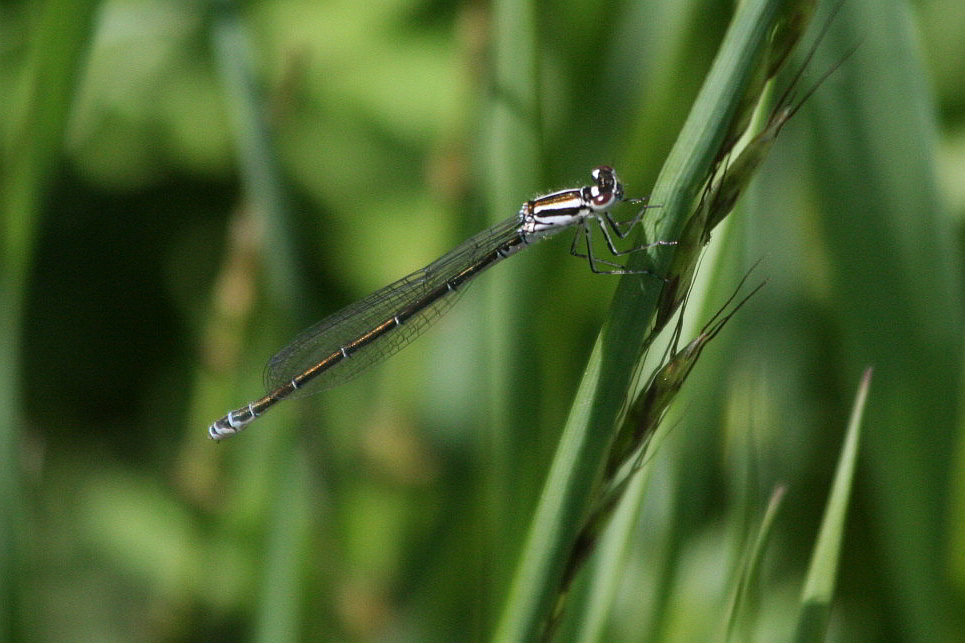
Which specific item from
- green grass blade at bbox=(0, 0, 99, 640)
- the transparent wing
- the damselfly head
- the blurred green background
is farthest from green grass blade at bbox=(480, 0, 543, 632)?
green grass blade at bbox=(0, 0, 99, 640)

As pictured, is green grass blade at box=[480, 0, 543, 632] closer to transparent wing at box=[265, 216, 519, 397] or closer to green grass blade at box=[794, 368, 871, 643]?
transparent wing at box=[265, 216, 519, 397]

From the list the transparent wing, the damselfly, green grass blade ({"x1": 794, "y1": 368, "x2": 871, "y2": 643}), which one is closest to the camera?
green grass blade ({"x1": 794, "y1": 368, "x2": 871, "y2": 643})

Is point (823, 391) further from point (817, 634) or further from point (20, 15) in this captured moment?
point (20, 15)

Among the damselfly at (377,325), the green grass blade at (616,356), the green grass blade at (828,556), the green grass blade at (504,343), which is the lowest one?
the green grass blade at (828,556)

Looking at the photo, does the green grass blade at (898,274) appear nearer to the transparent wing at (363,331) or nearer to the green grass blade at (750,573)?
the green grass blade at (750,573)

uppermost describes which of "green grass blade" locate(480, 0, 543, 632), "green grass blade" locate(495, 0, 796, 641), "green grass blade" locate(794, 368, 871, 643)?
"green grass blade" locate(480, 0, 543, 632)

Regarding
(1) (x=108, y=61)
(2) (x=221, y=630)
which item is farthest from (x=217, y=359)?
(1) (x=108, y=61)

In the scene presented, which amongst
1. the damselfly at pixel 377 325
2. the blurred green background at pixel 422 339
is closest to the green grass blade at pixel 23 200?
the blurred green background at pixel 422 339
